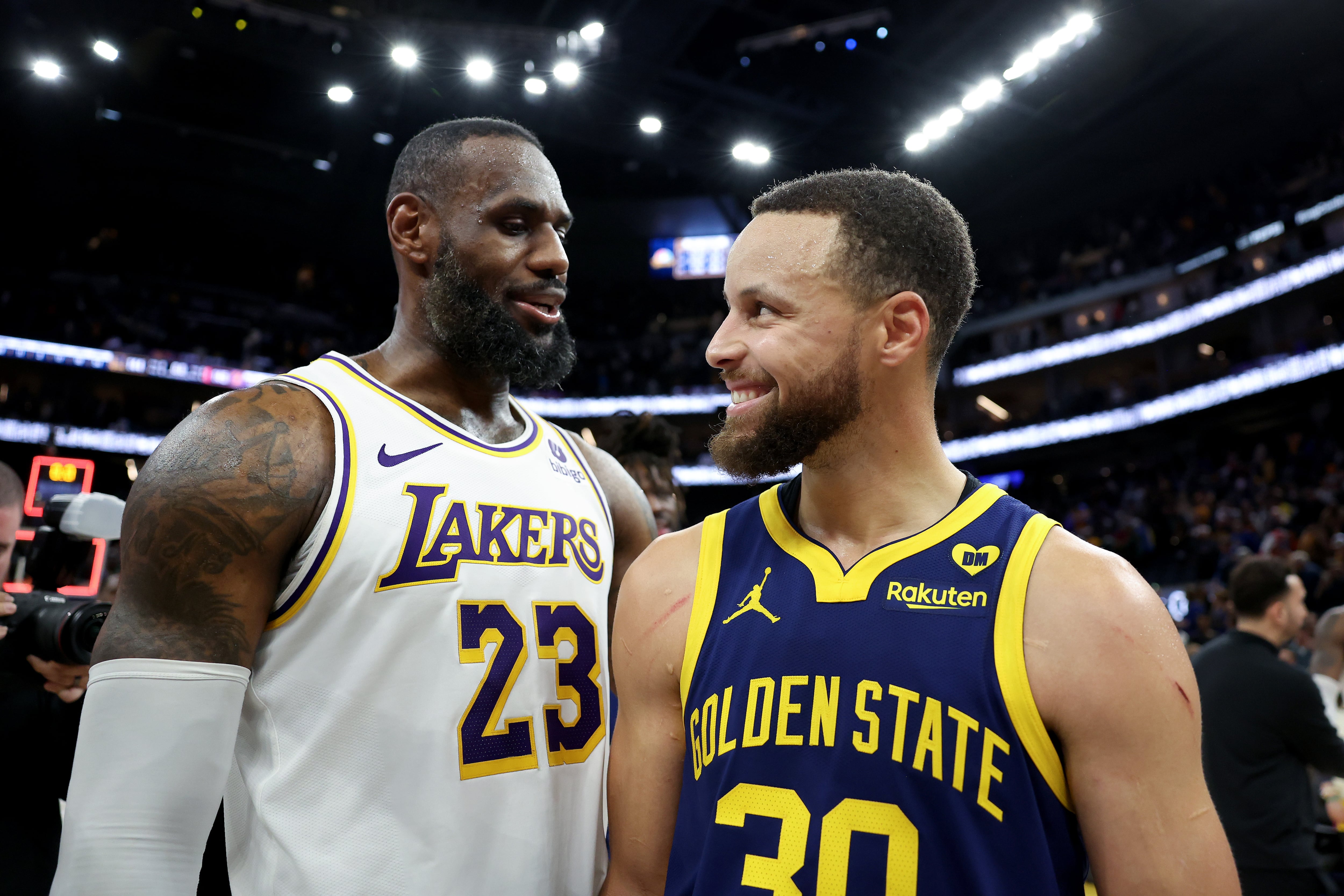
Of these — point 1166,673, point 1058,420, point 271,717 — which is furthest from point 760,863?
point 1058,420

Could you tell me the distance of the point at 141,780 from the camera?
154 centimetres

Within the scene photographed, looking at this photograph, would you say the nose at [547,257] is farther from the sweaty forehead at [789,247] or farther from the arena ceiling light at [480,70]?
the arena ceiling light at [480,70]

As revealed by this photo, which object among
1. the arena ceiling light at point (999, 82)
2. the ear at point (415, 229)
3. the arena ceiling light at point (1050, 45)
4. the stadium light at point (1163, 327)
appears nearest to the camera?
the ear at point (415, 229)

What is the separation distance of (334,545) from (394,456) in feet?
0.78

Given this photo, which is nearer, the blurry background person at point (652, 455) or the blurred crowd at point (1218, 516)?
the blurry background person at point (652, 455)

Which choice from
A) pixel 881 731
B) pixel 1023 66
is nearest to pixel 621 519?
pixel 881 731

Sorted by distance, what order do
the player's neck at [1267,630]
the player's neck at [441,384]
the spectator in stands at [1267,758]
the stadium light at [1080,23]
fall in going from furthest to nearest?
the stadium light at [1080,23]
the player's neck at [1267,630]
the spectator in stands at [1267,758]
the player's neck at [441,384]

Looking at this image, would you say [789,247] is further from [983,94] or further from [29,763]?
[983,94]

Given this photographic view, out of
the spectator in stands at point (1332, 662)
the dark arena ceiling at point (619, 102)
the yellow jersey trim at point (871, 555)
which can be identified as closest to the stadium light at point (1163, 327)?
the dark arena ceiling at point (619, 102)

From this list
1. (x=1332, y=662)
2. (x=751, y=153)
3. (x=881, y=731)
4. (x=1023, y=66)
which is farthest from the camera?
(x=751, y=153)

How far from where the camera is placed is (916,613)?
147 cm

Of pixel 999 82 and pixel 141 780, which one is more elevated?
pixel 999 82

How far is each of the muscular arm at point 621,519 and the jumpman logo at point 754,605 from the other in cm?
82

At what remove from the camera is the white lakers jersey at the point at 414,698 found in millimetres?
1699
